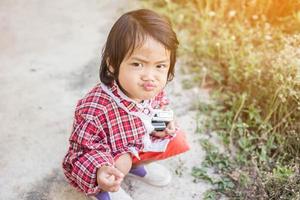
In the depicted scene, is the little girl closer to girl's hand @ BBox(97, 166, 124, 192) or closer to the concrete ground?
→ girl's hand @ BBox(97, 166, 124, 192)

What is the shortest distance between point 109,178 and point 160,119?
45 centimetres

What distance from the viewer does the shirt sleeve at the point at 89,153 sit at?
239 cm

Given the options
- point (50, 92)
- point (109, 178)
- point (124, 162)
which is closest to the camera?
point (109, 178)

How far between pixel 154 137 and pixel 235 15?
1758 mm

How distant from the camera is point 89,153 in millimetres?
2414

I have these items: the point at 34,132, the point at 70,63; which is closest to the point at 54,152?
the point at 34,132

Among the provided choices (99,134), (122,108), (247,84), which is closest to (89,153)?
(99,134)

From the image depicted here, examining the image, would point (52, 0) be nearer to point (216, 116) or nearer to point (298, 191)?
point (216, 116)

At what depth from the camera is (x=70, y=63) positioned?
12.1ft

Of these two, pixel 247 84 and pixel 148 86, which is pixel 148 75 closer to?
pixel 148 86

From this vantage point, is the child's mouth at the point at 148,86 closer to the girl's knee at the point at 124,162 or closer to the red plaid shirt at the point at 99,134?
the red plaid shirt at the point at 99,134

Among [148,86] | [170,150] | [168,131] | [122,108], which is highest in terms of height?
[148,86]

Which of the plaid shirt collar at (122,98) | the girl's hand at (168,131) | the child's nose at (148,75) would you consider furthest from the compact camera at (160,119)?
the child's nose at (148,75)

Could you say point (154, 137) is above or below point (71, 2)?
below
